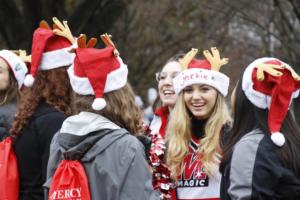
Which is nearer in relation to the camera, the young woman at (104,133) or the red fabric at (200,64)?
the young woman at (104,133)

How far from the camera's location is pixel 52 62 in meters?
5.71

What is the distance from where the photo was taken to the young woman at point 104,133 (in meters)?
4.58

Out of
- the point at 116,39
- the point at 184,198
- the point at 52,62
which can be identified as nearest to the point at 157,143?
the point at 184,198

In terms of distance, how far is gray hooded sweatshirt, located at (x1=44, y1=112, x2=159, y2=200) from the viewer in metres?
4.57

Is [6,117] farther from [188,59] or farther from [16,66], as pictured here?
[188,59]

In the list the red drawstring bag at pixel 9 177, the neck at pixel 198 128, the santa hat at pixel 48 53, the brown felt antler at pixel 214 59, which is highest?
the santa hat at pixel 48 53

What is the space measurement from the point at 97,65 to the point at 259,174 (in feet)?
4.06

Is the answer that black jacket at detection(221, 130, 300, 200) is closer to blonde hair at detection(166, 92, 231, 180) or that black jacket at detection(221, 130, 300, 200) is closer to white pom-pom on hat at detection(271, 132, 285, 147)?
white pom-pom on hat at detection(271, 132, 285, 147)

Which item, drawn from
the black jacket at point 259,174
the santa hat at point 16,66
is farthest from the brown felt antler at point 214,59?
the black jacket at point 259,174

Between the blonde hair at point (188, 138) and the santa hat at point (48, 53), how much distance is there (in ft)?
3.51

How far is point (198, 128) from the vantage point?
6297 millimetres

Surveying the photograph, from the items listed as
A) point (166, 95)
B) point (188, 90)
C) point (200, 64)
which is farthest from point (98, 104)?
point (166, 95)

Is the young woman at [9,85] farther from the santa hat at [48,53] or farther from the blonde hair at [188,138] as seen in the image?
the blonde hair at [188,138]

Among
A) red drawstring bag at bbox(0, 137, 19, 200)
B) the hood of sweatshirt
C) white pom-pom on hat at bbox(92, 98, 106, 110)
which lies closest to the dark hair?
the hood of sweatshirt
